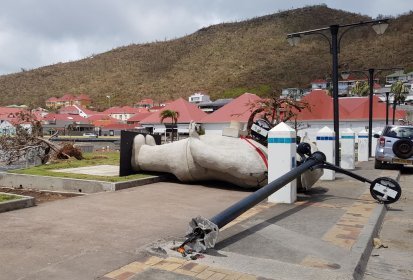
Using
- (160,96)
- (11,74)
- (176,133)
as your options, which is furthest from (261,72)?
(11,74)

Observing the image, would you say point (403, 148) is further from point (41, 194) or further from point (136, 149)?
point (41, 194)

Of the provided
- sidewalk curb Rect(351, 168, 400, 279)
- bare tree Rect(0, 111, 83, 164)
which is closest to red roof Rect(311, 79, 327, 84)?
bare tree Rect(0, 111, 83, 164)

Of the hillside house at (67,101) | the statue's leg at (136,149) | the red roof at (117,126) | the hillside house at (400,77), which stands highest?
the hillside house at (400,77)

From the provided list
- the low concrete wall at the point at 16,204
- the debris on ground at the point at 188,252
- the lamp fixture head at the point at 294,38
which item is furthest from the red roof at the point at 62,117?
the debris on ground at the point at 188,252

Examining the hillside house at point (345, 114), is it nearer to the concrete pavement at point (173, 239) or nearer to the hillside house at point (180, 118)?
the hillside house at point (180, 118)

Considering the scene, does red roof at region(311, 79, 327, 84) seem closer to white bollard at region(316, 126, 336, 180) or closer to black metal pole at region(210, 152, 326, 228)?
white bollard at region(316, 126, 336, 180)

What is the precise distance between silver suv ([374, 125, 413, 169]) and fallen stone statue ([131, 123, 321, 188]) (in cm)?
675

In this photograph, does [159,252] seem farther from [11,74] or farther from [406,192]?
[11,74]

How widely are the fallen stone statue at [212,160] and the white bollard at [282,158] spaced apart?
1456mm

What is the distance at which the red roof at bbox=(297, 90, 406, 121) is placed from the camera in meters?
46.9

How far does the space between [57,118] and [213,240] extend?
2674 inches

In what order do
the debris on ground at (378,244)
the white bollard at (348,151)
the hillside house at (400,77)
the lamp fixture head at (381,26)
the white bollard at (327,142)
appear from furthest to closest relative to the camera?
the hillside house at (400,77) < the white bollard at (348,151) < the lamp fixture head at (381,26) < the white bollard at (327,142) < the debris on ground at (378,244)

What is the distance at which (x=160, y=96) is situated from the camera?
341ft

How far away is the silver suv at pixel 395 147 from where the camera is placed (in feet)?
48.4
